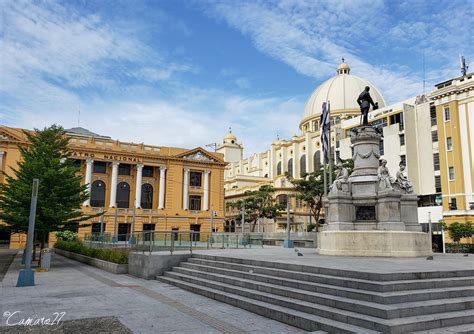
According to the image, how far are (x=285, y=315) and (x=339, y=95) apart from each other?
85.3 metres

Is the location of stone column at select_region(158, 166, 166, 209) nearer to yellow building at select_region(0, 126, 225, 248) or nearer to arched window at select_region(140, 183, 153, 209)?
yellow building at select_region(0, 126, 225, 248)

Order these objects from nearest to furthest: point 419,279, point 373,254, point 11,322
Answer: point 11,322
point 419,279
point 373,254

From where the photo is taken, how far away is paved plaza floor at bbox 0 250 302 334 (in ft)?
28.1

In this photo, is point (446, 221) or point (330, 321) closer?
point (330, 321)

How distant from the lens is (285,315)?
9.05 metres

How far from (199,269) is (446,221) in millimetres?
40523

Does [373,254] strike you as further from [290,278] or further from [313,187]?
[313,187]

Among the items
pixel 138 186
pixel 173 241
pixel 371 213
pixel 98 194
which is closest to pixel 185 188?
pixel 138 186

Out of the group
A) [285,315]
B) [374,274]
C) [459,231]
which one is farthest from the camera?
[459,231]

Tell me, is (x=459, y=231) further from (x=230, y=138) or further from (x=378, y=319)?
(x=230, y=138)

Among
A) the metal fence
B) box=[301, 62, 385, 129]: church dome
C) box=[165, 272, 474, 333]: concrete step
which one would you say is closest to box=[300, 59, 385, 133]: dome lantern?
box=[301, 62, 385, 129]: church dome

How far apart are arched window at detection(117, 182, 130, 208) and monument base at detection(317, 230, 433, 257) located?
45.4 m

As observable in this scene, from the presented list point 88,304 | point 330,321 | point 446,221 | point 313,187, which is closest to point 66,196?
point 88,304

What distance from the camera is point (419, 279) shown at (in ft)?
31.8
